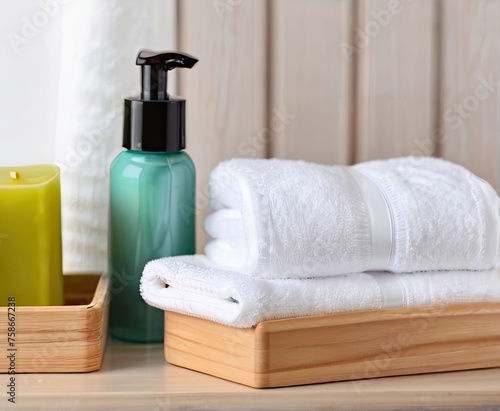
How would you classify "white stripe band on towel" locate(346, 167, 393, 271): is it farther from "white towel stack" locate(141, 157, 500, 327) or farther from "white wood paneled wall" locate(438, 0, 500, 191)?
"white wood paneled wall" locate(438, 0, 500, 191)

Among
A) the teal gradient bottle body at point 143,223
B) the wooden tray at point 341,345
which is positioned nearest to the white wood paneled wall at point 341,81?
the teal gradient bottle body at point 143,223

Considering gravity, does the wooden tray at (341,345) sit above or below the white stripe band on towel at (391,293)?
below

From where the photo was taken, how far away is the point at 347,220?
618mm

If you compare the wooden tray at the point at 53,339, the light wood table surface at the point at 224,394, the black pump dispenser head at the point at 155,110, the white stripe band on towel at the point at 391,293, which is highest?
the black pump dispenser head at the point at 155,110

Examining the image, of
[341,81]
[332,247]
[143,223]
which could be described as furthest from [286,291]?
[341,81]

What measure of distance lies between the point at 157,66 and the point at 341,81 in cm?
23

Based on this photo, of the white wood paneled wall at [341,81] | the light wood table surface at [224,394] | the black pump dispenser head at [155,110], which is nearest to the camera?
the light wood table surface at [224,394]

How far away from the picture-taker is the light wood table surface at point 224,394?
57 centimetres

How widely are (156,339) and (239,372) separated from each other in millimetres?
150

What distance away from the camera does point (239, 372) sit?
1.95 ft

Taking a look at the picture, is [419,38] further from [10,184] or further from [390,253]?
[10,184]

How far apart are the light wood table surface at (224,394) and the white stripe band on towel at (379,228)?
0.30 ft

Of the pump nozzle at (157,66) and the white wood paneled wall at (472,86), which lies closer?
the pump nozzle at (157,66)

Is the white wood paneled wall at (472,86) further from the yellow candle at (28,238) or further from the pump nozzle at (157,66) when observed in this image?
the yellow candle at (28,238)
